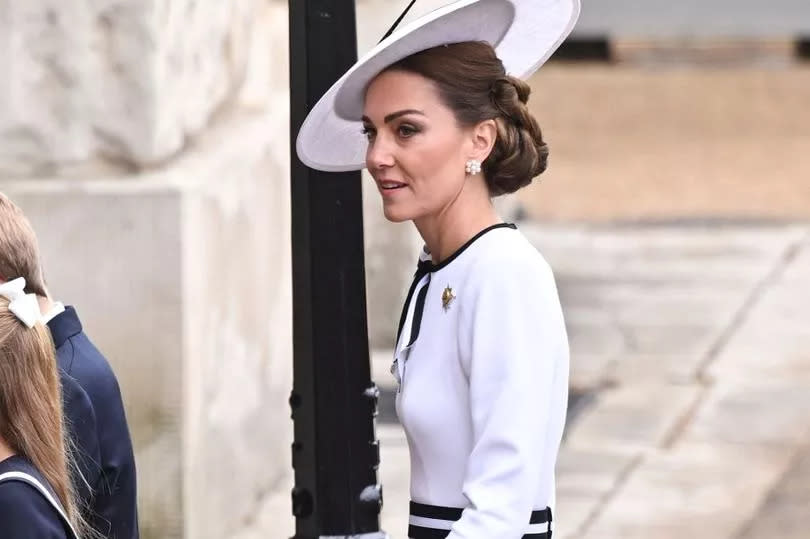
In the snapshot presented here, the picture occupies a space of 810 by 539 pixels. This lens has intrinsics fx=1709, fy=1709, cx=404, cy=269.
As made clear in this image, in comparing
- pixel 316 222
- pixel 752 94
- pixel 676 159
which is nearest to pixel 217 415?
pixel 316 222

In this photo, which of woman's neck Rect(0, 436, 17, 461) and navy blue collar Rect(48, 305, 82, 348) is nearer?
woman's neck Rect(0, 436, 17, 461)

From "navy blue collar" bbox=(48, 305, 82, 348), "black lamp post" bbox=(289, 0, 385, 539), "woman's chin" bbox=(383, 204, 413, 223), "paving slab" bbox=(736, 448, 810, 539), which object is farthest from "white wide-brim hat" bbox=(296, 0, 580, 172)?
"paving slab" bbox=(736, 448, 810, 539)

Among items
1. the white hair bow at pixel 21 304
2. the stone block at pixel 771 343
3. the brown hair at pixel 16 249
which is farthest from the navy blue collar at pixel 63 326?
the stone block at pixel 771 343

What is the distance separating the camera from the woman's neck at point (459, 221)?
2.65 metres

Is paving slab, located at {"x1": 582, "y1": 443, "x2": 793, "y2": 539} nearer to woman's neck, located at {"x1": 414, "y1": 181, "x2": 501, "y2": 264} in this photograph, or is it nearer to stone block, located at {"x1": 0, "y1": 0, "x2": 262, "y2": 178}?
stone block, located at {"x1": 0, "y1": 0, "x2": 262, "y2": 178}

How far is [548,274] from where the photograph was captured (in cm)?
258

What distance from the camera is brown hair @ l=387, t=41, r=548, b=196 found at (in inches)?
104

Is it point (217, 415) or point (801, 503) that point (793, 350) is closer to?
point (801, 503)

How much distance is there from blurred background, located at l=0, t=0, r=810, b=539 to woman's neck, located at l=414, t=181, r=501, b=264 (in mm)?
2591

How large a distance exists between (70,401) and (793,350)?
19.8 feet

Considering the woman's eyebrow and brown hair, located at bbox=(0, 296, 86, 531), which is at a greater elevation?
the woman's eyebrow

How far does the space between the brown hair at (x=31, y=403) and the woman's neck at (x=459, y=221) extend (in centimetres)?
72

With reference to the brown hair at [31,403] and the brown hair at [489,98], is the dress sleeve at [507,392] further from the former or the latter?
the brown hair at [31,403]

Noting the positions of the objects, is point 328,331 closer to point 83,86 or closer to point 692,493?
point 83,86
